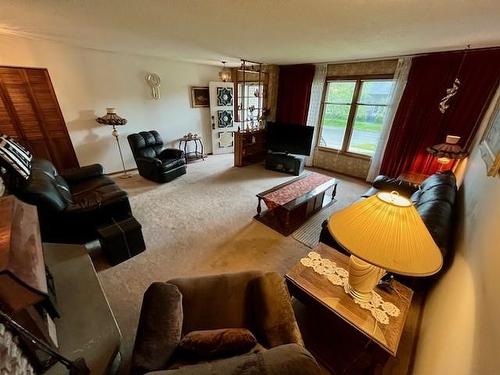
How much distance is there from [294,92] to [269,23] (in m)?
3.09

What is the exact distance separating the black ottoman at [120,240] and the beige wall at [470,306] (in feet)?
8.06

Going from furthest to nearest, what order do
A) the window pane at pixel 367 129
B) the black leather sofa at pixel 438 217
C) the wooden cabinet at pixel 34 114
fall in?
the window pane at pixel 367 129 → the wooden cabinet at pixel 34 114 → the black leather sofa at pixel 438 217

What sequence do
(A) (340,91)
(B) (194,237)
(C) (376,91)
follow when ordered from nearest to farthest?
(B) (194,237)
(C) (376,91)
(A) (340,91)

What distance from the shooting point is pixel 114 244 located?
2.07 meters

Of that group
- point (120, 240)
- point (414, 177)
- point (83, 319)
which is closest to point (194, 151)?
point (120, 240)

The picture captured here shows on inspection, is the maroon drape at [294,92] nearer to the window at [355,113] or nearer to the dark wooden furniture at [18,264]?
the window at [355,113]

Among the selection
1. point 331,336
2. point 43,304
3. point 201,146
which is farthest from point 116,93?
point 331,336

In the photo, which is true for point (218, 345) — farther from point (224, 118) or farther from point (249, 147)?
point (224, 118)

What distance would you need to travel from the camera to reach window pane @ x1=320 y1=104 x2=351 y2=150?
445 cm

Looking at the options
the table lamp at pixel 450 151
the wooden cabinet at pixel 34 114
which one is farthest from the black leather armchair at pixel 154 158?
the table lamp at pixel 450 151

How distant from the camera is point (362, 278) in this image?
44.8 inches

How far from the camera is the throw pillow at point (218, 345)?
878 mm

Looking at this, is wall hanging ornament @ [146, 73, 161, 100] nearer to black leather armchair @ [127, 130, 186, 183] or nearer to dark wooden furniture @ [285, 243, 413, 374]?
black leather armchair @ [127, 130, 186, 183]

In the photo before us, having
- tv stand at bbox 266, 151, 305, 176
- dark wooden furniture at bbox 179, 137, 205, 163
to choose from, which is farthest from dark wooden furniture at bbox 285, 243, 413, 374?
dark wooden furniture at bbox 179, 137, 205, 163
